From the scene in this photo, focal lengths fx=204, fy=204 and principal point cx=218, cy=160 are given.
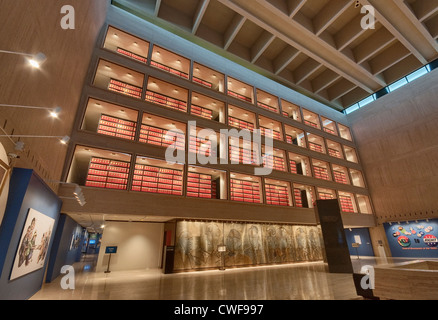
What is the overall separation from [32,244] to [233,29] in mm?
13679

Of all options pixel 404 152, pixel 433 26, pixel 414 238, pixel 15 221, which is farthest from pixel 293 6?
pixel 414 238

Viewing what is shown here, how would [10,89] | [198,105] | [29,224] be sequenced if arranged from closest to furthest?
1. [10,89]
2. [29,224]
3. [198,105]

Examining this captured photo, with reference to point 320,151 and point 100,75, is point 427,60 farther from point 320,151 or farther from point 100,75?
point 100,75

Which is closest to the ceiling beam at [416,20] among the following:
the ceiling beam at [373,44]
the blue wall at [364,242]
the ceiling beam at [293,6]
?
the ceiling beam at [373,44]

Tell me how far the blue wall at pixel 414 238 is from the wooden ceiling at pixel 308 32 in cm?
1080

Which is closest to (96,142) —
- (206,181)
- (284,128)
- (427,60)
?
(206,181)

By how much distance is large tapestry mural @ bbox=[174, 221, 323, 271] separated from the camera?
938 centimetres

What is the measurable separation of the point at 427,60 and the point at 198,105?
17.2m

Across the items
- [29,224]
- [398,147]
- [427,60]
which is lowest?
[29,224]

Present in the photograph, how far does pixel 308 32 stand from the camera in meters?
11.8

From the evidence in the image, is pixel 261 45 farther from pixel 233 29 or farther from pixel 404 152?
pixel 404 152

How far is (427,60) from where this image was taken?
14930mm

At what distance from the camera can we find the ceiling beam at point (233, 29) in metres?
12.0

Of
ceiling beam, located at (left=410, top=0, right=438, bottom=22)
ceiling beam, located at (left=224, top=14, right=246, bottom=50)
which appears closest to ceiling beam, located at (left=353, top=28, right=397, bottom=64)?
ceiling beam, located at (left=410, top=0, right=438, bottom=22)
